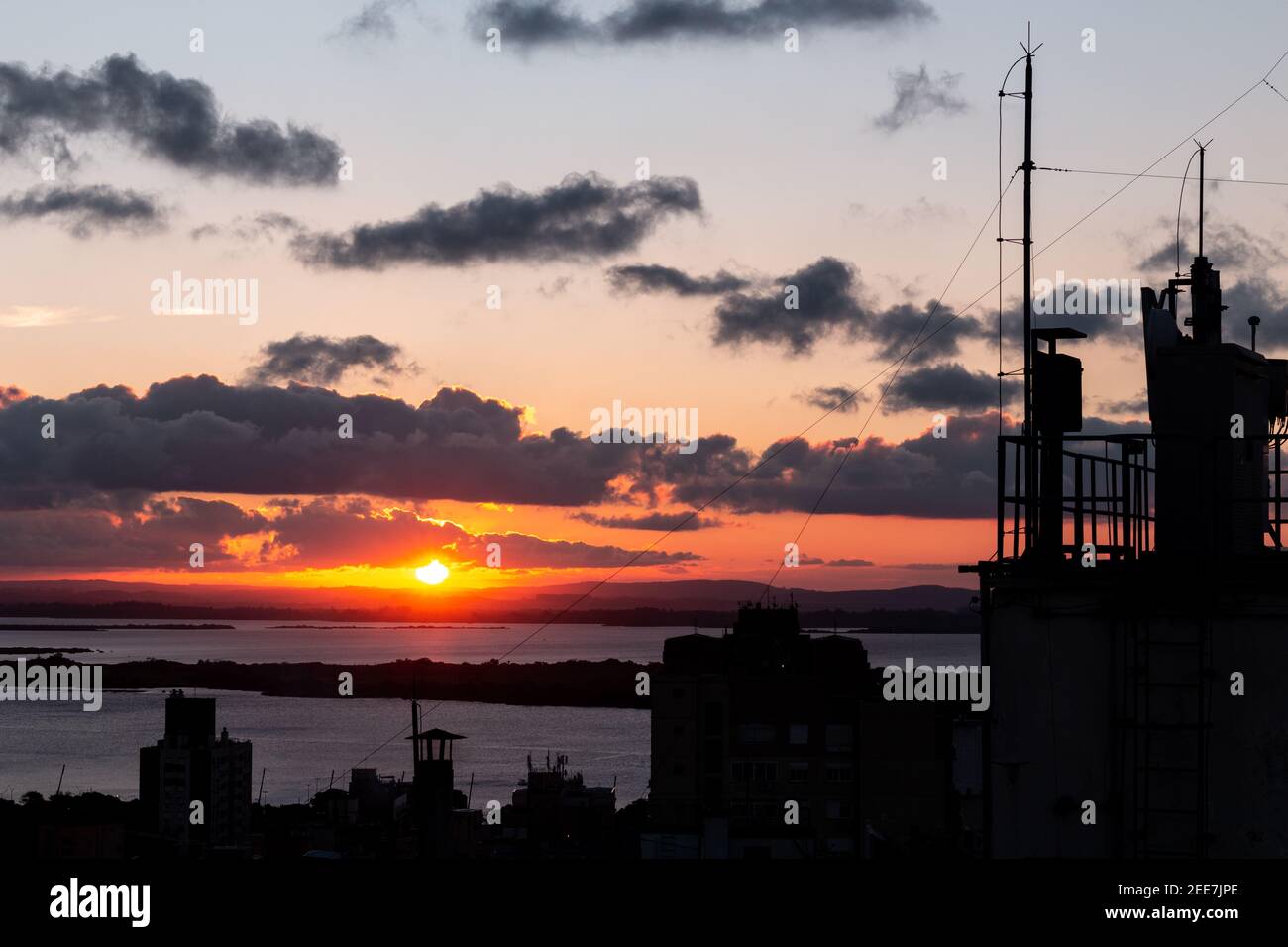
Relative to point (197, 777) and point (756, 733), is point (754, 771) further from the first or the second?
point (197, 777)

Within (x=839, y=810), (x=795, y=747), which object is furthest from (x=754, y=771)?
(x=839, y=810)

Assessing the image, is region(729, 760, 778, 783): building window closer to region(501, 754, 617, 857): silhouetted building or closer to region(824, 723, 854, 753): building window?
region(824, 723, 854, 753): building window

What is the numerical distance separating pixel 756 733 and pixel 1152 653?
7029 cm

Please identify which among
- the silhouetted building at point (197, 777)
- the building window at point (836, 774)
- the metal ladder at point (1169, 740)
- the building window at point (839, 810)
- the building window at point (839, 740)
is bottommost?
the silhouetted building at point (197, 777)

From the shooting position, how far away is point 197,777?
121 metres

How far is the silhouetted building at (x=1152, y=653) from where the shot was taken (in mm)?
12406

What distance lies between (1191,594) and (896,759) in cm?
6185

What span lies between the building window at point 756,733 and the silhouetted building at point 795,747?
0.06 meters

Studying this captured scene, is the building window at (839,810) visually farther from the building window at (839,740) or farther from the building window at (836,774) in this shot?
the building window at (839,740)

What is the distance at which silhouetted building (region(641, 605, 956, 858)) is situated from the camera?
233 feet

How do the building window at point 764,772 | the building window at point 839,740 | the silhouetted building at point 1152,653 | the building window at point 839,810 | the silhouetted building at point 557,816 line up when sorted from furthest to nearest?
the building window at point 764,772
the building window at point 839,740
the building window at point 839,810
the silhouetted building at point 557,816
the silhouetted building at point 1152,653

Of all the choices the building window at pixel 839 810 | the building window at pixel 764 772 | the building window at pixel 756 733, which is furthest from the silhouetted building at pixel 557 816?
the building window at pixel 839 810

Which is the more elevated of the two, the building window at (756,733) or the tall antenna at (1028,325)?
the tall antenna at (1028,325)
